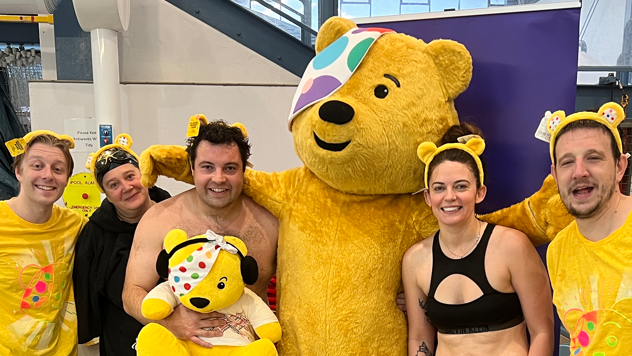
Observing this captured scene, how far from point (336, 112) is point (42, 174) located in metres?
1.34

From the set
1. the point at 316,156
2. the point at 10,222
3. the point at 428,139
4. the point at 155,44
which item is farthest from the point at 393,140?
the point at 155,44

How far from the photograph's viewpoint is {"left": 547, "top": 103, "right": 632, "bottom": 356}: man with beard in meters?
1.23

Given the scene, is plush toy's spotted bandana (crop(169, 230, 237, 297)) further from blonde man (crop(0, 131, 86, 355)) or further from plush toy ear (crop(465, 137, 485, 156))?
plush toy ear (crop(465, 137, 485, 156))

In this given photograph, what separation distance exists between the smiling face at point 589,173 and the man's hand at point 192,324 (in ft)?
4.06

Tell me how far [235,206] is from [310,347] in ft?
2.17

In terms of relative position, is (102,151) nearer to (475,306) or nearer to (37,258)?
(37,258)

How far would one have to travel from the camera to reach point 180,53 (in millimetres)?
3971

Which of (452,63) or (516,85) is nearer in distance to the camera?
(452,63)

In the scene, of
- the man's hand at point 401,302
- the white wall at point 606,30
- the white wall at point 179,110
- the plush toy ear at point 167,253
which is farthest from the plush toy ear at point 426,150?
the white wall at point 606,30

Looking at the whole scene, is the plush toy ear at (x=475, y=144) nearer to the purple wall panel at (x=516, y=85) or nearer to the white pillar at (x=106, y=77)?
the purple wall panel at (x=516, y=85)

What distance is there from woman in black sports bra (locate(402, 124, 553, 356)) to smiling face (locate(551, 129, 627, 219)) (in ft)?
1.03

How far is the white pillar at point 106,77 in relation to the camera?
124 inches

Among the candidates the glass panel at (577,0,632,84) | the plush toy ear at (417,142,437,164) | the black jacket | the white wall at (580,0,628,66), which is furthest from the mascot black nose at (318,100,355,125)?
the white wall at (580,0,628,66)

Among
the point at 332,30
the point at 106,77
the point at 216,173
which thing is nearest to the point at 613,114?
the point at 332,30
